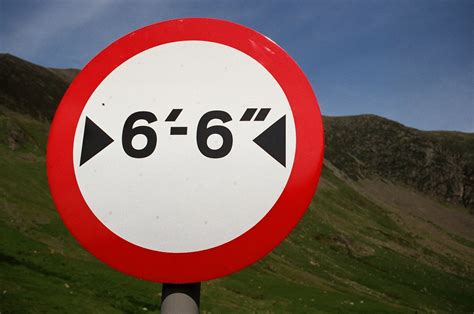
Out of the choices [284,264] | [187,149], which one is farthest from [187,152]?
[284,264]

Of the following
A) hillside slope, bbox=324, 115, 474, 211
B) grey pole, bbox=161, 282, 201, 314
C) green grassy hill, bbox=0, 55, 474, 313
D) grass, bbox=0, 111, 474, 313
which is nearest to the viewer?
grey pole, bbox=161, 282, 201, 314

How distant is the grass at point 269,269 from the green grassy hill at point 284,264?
0.08 meters

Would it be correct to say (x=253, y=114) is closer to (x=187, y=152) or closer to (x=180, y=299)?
(x=187, y=152)

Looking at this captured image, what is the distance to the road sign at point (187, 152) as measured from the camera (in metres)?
1.67

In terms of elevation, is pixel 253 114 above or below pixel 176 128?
above

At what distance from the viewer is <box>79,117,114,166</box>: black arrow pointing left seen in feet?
6.00

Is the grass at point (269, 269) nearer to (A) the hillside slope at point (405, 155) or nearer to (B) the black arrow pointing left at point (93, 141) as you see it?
(B) the black arrow pointing left at point (93, 141)

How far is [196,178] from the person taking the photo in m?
1.69

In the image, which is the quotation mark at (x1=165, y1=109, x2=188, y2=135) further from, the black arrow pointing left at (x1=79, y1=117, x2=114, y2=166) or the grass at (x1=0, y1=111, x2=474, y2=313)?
the grass at (x1=0, y1=111, x2=474, y2=313)

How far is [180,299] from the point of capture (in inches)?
64.4

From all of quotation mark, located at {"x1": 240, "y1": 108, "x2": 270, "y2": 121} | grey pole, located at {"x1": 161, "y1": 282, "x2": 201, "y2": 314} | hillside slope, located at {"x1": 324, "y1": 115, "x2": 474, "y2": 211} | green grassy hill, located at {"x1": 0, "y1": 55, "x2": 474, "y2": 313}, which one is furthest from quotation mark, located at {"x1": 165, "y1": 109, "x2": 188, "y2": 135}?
hillside slope, located at {"x1": 324, "y1": 115, "x2": 474, "y2": 211}

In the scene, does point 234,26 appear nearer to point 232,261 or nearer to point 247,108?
point 247,108

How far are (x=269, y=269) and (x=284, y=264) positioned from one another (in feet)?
17.7

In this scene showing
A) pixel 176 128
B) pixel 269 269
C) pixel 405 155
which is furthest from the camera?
pixel 405 155
